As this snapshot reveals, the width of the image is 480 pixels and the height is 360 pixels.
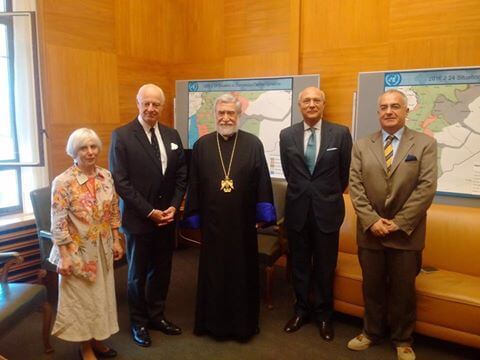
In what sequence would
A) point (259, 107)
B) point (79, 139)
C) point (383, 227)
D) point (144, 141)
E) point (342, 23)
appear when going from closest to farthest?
point (79, 139), point (383, 227), point (144, 141), point (342, 23), point (259, 107)

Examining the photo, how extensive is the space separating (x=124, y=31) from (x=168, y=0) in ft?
2.52

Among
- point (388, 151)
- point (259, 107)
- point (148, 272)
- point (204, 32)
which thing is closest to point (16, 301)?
point (148, 272)

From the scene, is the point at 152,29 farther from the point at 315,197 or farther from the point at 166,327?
the point at 166,327

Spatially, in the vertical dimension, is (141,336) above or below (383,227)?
below

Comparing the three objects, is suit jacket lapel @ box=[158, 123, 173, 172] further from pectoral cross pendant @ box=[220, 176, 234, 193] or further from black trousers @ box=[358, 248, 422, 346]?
black trousers @ box=[358, 248, 422, 346]

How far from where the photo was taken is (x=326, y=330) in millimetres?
2746

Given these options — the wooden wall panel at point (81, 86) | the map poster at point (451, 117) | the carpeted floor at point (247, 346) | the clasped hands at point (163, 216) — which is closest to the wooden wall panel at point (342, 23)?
the map poster at point (451, 117)

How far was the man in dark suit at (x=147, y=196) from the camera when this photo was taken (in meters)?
2.52

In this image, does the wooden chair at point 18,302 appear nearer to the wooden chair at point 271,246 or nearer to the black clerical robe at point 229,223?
the black clerical robe at point 229,223

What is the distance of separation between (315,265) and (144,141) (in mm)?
1393

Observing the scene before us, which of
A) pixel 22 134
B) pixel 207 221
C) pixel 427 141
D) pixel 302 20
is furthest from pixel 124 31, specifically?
pixel 427 141

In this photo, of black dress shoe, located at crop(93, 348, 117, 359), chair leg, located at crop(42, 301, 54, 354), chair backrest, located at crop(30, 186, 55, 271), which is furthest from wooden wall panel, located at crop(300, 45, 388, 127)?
chair leg, located at crop(42, 301, 54, 354)

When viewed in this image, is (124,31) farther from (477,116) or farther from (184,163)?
(477,116)

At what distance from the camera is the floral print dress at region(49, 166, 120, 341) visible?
2186 millimetres
